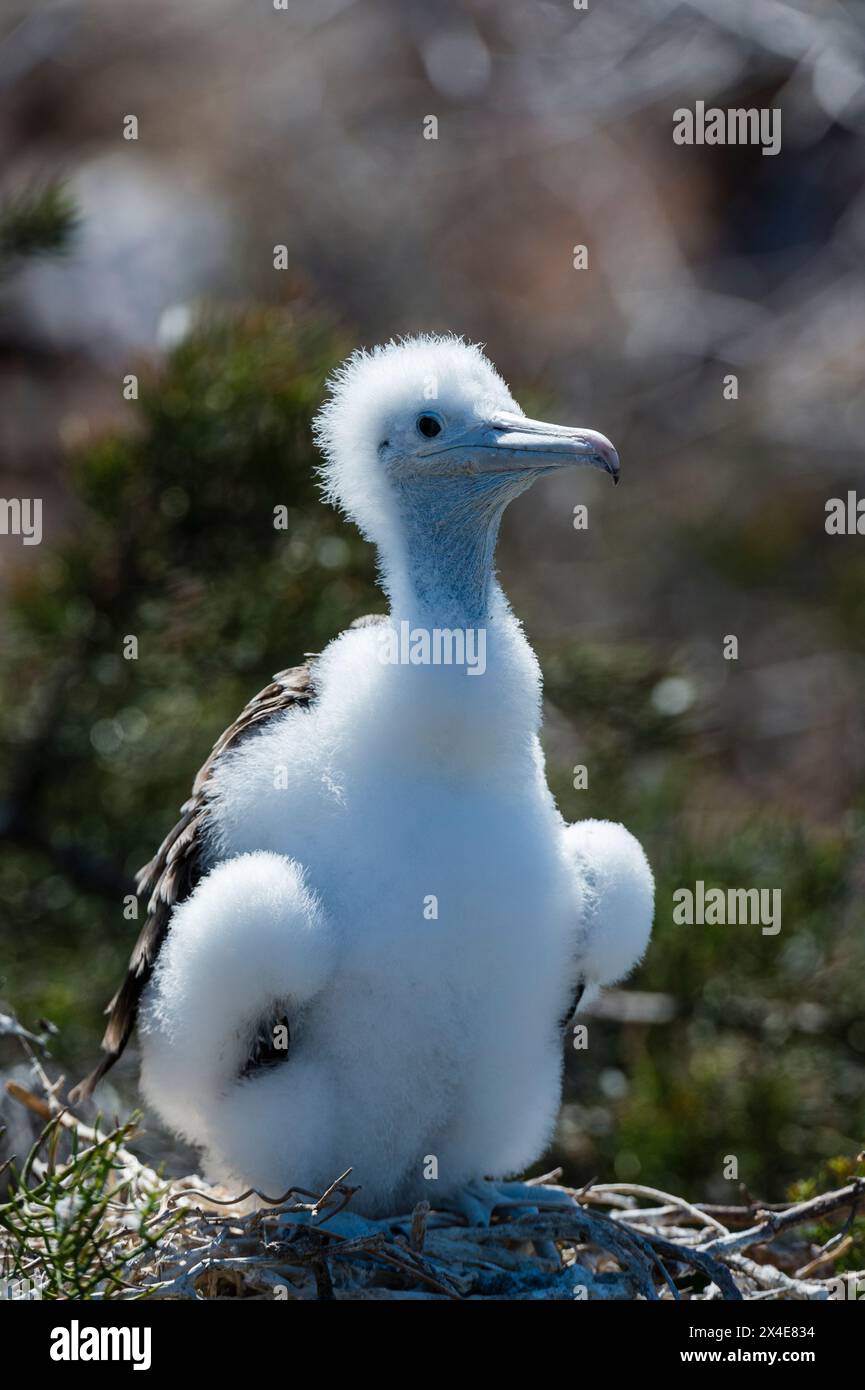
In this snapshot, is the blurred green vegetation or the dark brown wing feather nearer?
the dark brown wing feather

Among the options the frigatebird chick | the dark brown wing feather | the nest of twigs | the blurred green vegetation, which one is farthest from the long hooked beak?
the blurred green vegetation

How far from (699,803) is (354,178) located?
617cm

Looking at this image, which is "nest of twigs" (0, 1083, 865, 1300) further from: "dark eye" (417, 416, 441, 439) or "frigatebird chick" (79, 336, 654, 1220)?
"dark eye" (417, 416, 441, 439)

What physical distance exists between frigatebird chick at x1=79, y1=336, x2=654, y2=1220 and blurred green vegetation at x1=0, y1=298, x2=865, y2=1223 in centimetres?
193

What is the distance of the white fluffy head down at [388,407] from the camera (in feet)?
Result: 12.8

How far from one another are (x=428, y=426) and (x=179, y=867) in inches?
44.7

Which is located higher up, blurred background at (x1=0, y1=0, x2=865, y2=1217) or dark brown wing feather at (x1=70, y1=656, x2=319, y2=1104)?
blurred background at (x1=0, y1=0, x2=865, y2=1217)

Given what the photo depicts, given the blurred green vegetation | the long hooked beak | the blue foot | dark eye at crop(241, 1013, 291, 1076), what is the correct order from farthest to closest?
the blurred green vegetation
the blue foot
the long hooked beak
dark eye at crop(241, 1013, 291, 1076)

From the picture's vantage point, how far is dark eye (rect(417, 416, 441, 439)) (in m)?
3.93

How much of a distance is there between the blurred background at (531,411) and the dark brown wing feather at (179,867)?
560mm

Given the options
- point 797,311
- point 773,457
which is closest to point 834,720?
point 773,457

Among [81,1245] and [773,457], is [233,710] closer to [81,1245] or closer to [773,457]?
[81,1245]

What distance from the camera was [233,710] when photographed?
622 cm

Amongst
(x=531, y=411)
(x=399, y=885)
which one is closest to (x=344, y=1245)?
(x=399, y=885)
